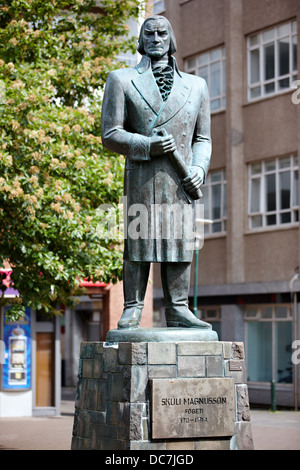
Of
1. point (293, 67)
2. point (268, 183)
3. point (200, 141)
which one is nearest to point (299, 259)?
point (268, 183)

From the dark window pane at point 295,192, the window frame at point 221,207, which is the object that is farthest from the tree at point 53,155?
the window frame at point 221,207

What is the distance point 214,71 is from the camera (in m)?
29.8

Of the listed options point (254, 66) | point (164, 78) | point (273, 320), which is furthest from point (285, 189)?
point (164, 78)

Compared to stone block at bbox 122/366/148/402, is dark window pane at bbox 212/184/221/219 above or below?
above

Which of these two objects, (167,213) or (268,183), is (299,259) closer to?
(268,183)

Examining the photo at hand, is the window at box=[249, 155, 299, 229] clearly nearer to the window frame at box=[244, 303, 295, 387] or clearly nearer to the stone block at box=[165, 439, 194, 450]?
the window frame at box=[244, 303, 295, 387]

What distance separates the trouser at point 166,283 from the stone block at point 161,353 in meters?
0.67

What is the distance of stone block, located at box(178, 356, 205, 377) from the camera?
24.2 feet

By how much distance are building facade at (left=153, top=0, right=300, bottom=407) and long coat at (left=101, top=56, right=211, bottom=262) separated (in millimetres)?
18496

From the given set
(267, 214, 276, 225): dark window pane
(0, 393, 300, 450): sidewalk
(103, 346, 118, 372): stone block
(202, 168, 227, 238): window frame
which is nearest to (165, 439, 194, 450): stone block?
(103, 346, 118, 372): stone block

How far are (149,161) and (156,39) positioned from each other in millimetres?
1051

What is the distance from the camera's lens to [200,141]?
8109 millimetres

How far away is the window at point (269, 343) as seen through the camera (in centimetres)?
2686

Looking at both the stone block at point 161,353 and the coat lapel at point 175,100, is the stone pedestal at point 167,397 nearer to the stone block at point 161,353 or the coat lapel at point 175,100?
the stone block at point 161,353
